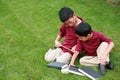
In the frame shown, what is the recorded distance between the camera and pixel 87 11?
8523 millimetres

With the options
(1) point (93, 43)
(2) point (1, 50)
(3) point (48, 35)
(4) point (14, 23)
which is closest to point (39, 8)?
(4) point (14, 23)

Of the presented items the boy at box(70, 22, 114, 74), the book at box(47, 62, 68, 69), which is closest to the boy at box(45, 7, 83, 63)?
the book at box(47, 62, 68, 69)

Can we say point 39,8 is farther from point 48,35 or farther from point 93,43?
point 93,43

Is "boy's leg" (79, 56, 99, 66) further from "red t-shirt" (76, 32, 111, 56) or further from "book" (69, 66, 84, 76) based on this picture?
"book" (69, 66, 84, 76)

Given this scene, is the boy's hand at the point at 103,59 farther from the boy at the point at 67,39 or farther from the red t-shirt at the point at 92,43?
the boy at the point at 67,39

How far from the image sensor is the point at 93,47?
217 inches

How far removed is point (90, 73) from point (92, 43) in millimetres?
594

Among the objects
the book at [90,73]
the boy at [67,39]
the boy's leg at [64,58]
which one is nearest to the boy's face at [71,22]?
the boy at [67,39]

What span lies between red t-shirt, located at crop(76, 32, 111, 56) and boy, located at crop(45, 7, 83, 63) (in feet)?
0.77

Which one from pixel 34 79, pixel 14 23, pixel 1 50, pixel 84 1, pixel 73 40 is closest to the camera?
pixel 34 79

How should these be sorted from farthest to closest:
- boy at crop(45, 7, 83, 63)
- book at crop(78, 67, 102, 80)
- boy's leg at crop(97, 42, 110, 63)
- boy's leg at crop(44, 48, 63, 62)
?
boy's leg at crop(44, 48, 63, 62), boy at crop(45, 7, 83, 63), boy's leg at crop(97, 42, 110, 63), book at crop(78, 67, 102, 80)

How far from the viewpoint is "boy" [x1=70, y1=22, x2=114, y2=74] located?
5191 millimetres

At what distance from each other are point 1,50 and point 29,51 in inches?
22.3

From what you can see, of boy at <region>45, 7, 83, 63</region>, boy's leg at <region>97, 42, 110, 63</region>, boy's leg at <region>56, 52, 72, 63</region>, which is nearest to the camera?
boy's leg at <region>97, 42, 110, 63</region>
